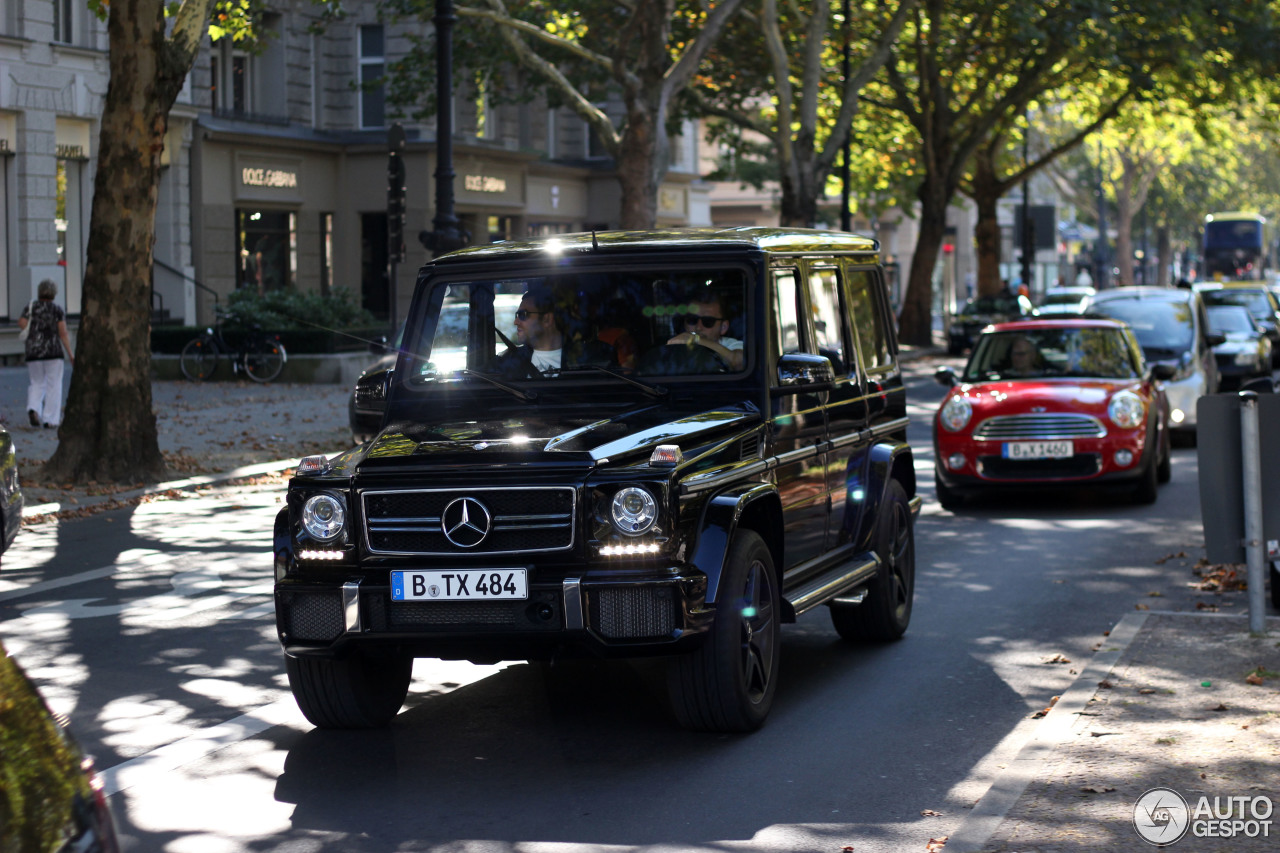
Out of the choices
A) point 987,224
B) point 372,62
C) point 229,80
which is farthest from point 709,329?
point 987,224

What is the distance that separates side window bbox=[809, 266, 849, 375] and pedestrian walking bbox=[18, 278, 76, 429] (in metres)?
13.1

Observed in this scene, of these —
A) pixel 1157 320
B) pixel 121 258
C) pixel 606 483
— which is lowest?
pixel 606 483

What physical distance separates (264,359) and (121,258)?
43.1ft

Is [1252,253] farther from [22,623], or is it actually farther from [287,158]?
[22,623]

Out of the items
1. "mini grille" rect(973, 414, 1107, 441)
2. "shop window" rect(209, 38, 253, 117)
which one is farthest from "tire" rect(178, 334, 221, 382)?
"mini grille" rect(973, 414, 1107, 441)

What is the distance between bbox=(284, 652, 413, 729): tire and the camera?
6.41m

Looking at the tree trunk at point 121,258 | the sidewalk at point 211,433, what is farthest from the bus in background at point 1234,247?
the tree trunk at point 121,258

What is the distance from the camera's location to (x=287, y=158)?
3900cm

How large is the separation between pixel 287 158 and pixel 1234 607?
32422 mm

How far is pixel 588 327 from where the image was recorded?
23.5 ft

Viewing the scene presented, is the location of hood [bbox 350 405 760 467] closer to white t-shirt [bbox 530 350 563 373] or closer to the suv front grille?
the suv front grille

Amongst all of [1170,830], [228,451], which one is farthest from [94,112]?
[1170,830]

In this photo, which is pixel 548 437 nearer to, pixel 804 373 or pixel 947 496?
pixel 804 373

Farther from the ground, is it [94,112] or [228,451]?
[94,112]
